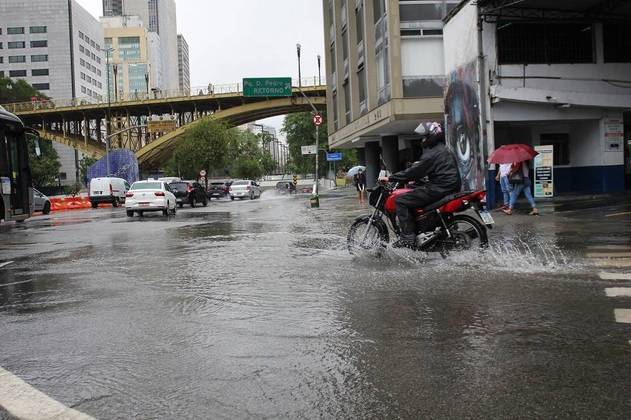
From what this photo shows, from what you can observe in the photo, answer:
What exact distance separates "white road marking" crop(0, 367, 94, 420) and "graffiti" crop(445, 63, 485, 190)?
16.1 metres

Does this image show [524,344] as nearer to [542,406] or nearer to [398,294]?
[542,406]

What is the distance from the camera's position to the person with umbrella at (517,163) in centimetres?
1490

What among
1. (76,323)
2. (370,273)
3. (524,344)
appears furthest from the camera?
(370,273)

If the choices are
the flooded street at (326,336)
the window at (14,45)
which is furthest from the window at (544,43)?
the window at (14,45)

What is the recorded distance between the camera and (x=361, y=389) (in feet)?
11.8

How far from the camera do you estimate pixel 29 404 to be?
137 inches

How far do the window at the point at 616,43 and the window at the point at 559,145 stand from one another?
10.3 ft

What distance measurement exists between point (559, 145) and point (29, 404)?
70.8 feet

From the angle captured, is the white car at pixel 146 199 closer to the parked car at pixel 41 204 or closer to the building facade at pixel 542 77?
the parked car at pixel 41 204

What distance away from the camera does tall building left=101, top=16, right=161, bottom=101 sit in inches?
6905

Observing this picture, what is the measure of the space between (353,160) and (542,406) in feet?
294

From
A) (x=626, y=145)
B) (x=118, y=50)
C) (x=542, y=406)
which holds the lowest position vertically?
(x=542, y=406)

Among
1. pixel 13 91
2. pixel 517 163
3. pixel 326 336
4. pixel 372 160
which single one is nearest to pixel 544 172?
pixel 517 163

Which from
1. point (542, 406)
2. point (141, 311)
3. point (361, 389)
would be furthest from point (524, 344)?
point (141, 311)
